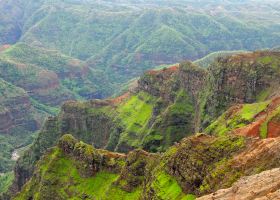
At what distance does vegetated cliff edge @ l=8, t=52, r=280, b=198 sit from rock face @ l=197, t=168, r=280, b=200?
7268 centimetres

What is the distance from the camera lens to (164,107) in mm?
152000

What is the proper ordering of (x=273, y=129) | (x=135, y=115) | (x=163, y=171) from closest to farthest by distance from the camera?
(x=163, y=171) < (x=273, y=129) < (x=135, y=115)

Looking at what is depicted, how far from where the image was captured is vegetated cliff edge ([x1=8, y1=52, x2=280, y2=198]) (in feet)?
395

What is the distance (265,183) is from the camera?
40.1 metres

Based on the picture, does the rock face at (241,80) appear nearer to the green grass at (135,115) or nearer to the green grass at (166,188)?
the green grass at (135,115)

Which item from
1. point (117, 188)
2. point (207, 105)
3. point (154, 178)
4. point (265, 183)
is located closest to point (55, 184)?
point (117, 188)

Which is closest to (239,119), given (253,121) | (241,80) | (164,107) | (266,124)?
(253,121)

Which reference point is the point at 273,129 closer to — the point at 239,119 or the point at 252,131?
the point at 252,131

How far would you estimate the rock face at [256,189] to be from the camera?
125ft

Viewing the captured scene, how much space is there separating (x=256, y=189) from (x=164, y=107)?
112485mm

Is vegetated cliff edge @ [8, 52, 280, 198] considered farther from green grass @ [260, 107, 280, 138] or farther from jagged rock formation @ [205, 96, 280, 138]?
green grass @ [260, 107, 280, 138]

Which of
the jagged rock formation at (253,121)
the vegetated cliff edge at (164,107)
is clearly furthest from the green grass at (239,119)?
the vegetated cliff edge at (164,107)

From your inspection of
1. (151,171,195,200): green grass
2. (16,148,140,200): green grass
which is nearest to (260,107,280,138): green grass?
(151,171,195,200): green grass

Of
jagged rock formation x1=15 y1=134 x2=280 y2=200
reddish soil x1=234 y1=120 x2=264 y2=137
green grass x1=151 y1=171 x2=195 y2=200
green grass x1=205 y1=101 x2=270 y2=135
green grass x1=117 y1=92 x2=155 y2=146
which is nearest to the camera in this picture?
jagged rock formation x1=15 y1=134 x2=280 y2=200
